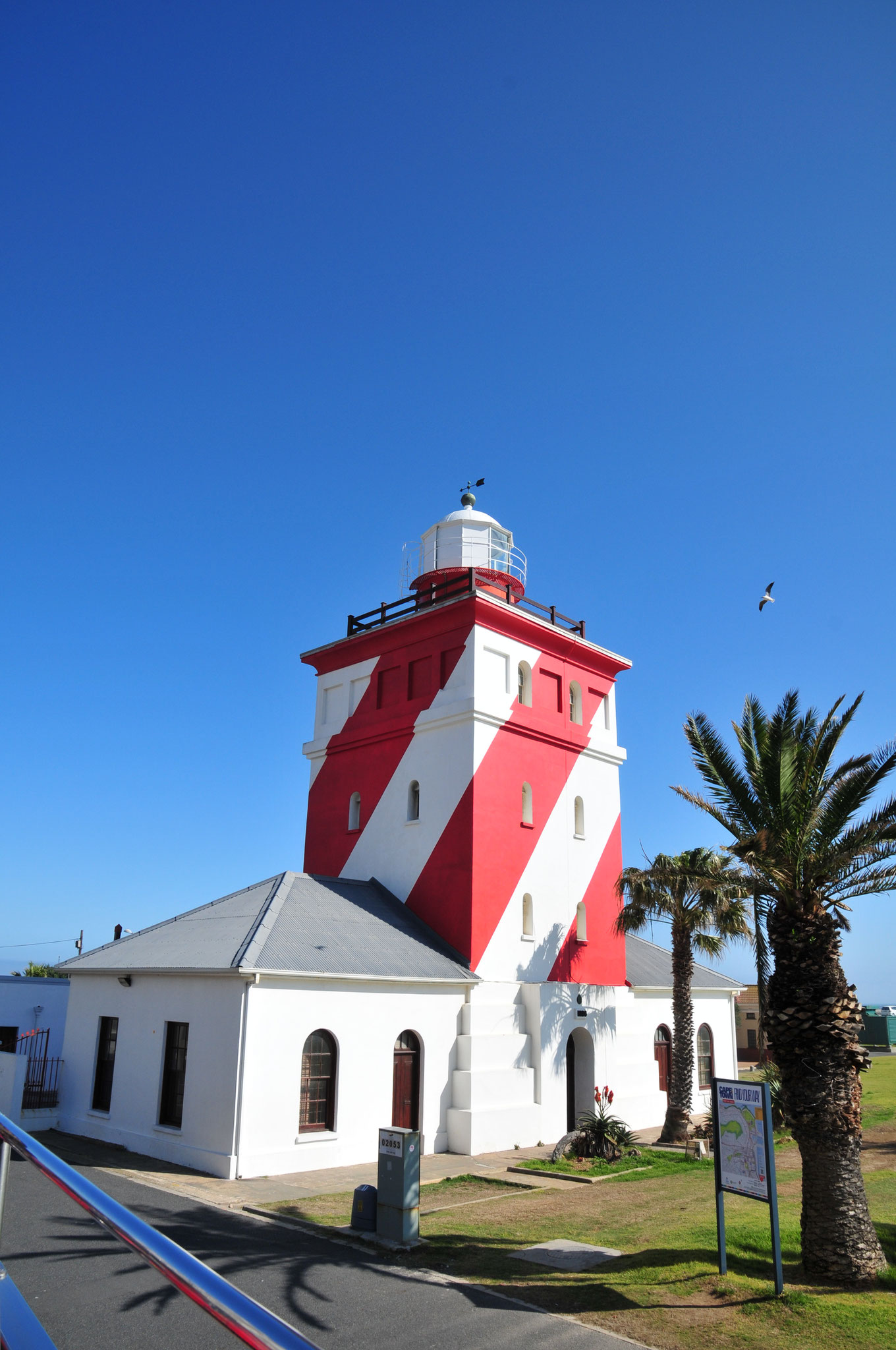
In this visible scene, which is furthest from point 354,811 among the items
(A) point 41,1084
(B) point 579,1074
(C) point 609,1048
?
(A) point 41,1084

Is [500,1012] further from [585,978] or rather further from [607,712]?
[607,712]

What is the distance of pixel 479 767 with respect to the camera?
21.0m

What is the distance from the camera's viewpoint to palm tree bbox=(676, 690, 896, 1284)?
31.3 ft

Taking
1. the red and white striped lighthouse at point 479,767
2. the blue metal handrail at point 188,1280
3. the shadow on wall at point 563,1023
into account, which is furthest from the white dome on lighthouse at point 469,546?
the blue metal handrail at point 188,1280

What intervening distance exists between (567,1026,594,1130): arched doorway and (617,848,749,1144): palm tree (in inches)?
72.0

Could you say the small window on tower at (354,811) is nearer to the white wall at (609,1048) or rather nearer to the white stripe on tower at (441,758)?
the white stripe on tower at (441,758)

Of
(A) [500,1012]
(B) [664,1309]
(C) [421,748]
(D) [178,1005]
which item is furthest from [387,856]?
(B) [664,1309]

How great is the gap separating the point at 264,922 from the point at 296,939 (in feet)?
2.30

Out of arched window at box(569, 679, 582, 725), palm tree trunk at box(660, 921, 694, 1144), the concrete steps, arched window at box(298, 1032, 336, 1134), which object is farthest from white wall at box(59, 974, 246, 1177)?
arched window at box(569, 679, 582, 725)

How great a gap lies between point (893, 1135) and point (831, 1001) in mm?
13163

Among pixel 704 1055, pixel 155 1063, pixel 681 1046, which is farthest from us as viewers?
pixel 704 1055

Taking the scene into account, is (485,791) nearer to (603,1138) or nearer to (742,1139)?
(603,1138)

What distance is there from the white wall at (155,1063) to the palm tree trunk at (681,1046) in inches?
415

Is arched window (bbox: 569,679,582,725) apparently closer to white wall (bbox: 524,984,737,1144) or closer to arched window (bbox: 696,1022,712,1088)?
white wall (bbox: 524,984,737,1144)
